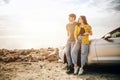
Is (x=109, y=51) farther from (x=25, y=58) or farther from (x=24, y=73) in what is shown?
(x=25, y=58)

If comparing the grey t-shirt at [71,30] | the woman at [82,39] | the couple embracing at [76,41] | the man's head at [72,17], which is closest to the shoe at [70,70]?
the couple embracing at [76,41]

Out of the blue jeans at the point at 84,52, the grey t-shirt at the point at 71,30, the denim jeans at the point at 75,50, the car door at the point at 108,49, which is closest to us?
the car door at the point at 108,49

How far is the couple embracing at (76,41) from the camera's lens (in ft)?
16.3

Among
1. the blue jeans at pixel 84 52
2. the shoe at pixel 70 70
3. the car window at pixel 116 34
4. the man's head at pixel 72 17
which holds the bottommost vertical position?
the shoe at pixel 70 70

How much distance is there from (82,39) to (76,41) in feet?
0.54

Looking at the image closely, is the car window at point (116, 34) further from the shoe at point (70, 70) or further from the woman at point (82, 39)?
the shoe at point (70, 70)

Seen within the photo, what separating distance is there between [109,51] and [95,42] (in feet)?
1.49

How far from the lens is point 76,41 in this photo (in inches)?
197

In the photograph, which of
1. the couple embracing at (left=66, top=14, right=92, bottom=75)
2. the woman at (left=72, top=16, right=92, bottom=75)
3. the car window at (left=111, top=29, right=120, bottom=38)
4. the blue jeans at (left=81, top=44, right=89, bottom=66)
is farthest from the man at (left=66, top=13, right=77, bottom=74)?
the car window at (left=111, top=29, right=120, bottom=38)

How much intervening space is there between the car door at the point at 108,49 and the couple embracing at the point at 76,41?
1.06ft

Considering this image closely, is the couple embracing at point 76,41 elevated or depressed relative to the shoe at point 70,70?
elevated

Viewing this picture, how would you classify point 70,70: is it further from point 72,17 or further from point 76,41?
point 72,17

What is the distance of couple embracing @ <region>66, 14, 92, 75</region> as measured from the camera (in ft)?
16.3

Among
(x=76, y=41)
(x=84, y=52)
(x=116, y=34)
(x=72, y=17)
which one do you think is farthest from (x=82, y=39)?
(x=116, y=34)
